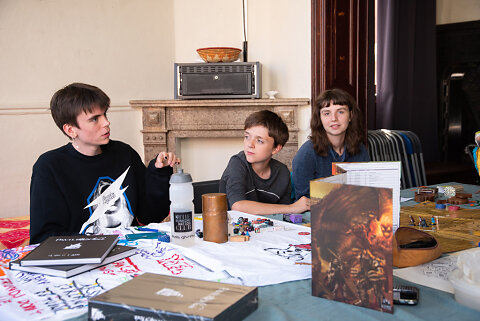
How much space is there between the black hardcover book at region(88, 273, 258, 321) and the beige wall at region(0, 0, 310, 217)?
316 centimetres

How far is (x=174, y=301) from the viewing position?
0.73 m

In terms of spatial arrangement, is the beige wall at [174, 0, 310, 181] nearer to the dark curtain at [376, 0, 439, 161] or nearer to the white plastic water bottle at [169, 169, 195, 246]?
the dark curtain at [376, 0, 439, 161]

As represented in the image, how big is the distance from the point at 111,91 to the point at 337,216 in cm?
365

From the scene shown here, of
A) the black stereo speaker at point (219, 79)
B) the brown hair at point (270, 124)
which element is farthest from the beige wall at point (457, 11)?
the brown hair at point (270, 124)

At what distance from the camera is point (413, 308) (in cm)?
82

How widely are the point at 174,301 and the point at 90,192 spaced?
3.25 ft

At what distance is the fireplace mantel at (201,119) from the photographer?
3.94m

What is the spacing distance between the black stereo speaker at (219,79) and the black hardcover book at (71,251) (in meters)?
2.77

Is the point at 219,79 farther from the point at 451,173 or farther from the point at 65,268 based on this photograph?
the point at 65,268

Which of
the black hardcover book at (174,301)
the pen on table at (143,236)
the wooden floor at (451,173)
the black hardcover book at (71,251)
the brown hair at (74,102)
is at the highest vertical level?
the brown hair at (74,102)

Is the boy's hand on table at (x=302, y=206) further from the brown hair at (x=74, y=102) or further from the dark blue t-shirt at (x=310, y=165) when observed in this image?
the brown hair at (x=74, y=102)

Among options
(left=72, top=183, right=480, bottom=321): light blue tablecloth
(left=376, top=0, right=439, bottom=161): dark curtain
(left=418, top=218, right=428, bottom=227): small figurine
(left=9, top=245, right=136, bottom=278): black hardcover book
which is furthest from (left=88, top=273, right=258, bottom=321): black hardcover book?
(left=376, top=0, right=439, bottom=161): dark curtain

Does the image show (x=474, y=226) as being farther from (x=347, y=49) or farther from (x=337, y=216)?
(x=347, y=49)

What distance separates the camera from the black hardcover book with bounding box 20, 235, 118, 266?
3.33ft
